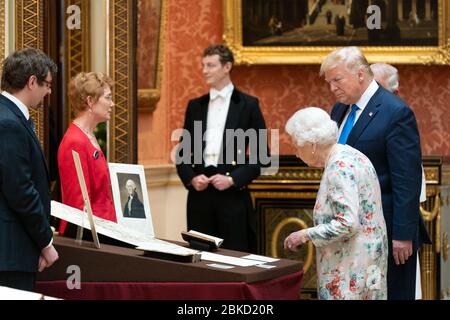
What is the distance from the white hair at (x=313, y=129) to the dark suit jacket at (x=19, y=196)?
124 cm

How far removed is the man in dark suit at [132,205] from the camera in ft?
19.7

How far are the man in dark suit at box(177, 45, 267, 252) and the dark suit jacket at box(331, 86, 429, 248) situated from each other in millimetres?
2266

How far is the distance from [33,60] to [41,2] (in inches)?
73.6

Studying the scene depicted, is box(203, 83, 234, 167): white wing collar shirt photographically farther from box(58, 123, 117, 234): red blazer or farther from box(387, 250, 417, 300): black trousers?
box(387, 250, 417, 300): black trousers

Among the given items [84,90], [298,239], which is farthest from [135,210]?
[298,239]

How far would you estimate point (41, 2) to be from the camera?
6.83m

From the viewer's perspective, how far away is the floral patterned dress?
4926mm

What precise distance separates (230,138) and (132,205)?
2.16m

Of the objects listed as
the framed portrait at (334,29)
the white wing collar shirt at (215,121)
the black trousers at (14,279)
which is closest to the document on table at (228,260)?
the black trousers at (14,279)

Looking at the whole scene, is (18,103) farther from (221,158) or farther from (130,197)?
(221,158)

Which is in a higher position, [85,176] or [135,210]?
[85,176]

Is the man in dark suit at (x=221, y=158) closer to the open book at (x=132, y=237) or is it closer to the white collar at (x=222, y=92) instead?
the white collar at (x=222, y=92)

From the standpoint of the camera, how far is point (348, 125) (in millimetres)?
5938
